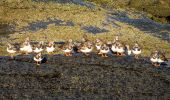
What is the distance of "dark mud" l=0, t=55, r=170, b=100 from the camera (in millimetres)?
31312

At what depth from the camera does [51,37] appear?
46.7 meters

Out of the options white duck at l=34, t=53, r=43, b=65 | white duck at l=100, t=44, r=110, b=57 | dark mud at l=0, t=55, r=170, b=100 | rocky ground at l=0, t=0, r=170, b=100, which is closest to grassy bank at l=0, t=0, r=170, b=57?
rocky ground at l=0, t=0, r=170, b=100

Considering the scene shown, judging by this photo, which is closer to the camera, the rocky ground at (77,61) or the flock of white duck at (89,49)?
the rocky ground at (77,61)

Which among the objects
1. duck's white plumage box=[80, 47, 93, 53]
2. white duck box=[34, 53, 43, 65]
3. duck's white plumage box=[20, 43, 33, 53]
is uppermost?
white duck box=[34, 53, 43, 65]

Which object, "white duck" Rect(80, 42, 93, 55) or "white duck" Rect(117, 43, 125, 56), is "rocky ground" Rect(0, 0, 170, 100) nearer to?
"white duck" Rect(80, 42, 93, 55)

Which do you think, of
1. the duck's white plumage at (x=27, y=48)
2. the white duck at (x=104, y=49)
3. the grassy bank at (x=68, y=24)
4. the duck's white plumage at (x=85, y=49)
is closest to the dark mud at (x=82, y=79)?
the duck's white plumage at (x=85, y=49)

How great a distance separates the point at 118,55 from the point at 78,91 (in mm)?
9250

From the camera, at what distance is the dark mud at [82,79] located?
31312 millimetres

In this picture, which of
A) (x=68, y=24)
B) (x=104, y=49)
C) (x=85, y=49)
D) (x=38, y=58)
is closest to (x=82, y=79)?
(x=38, y=58)

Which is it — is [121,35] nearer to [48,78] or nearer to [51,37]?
[51,37]

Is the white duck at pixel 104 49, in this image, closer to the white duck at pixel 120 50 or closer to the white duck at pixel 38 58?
the white duck at pixel 120 50

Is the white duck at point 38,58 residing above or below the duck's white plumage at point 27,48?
above

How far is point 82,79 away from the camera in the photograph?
33750 millimetres

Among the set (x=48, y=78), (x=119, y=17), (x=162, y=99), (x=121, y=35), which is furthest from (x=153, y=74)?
(x=119, y=17)
